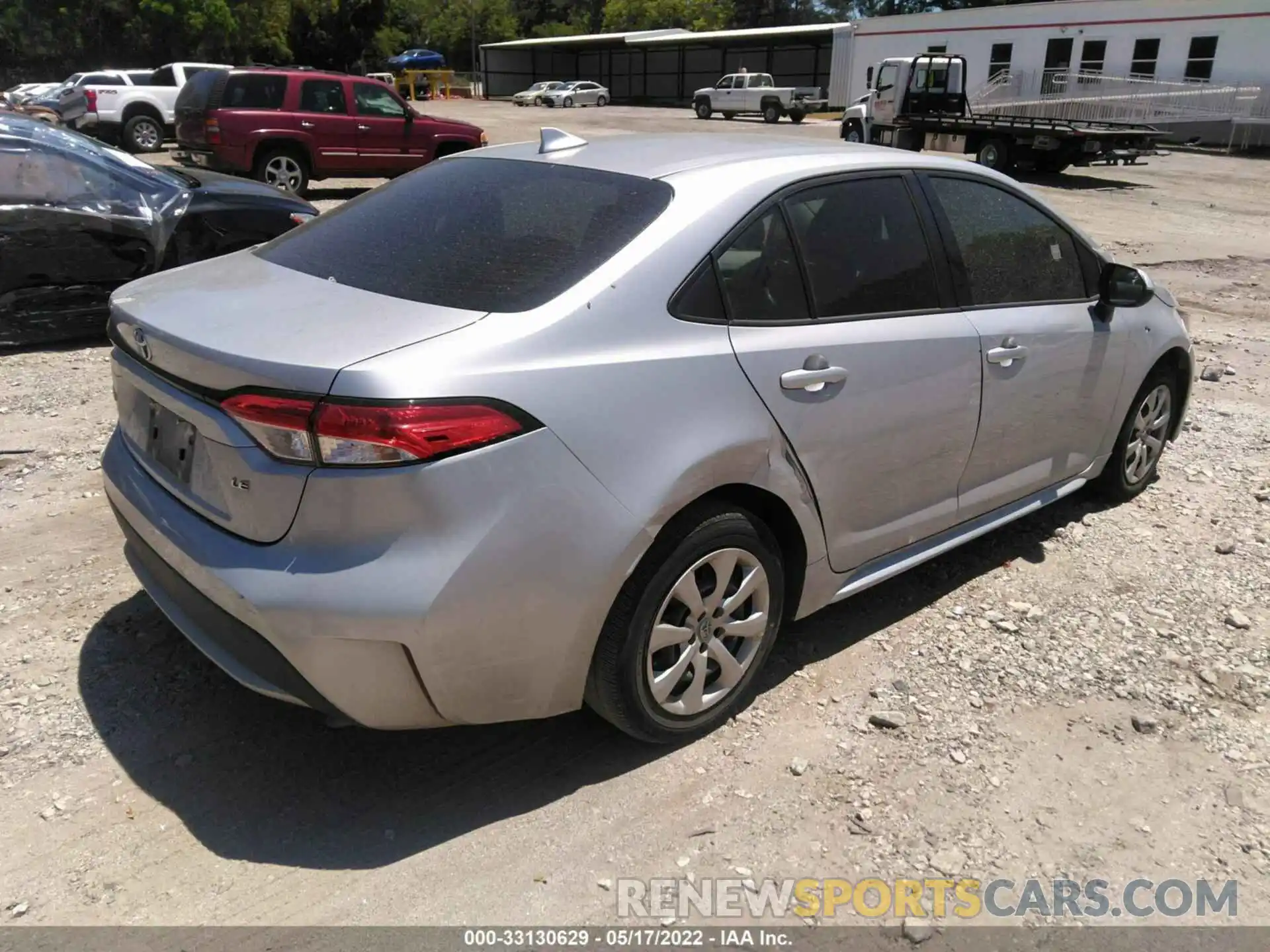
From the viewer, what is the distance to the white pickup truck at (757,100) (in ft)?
129

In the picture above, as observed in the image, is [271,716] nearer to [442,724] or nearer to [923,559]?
[442,724]

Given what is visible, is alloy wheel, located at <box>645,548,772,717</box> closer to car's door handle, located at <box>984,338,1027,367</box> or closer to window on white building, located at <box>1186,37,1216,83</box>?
car's door handle, located at <box>984,338,1027,367</box>

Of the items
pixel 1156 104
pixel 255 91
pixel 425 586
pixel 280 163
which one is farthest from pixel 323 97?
pixel 1156 104

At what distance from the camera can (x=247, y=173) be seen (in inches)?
571

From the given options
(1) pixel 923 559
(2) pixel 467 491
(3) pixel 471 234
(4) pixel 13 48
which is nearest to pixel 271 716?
(2) pixel 467 491

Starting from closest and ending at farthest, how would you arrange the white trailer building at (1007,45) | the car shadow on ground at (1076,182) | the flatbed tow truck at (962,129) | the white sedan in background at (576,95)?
1. the car shadow on ground at (1076,182)
2. the flatbed tow truck at (962,129)
3. the white trailer building at (1007,45)
4. the white sedan in background at (576,95)

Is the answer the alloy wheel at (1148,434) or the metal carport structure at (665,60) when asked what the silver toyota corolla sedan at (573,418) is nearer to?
the alloy wheel at (1148,434)

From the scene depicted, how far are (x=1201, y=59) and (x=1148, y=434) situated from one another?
1222 inches

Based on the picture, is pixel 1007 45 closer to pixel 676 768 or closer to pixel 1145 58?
pixel 1145 58

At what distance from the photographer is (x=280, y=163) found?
48.2ft

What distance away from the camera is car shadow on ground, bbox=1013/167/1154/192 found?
19.6 m

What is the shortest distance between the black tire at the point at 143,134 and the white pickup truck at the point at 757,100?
24309mm

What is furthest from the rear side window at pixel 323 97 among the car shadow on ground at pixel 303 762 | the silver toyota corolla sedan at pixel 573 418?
the car shadow on ground at pixel 303 762

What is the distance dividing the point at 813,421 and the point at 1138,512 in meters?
2.64
